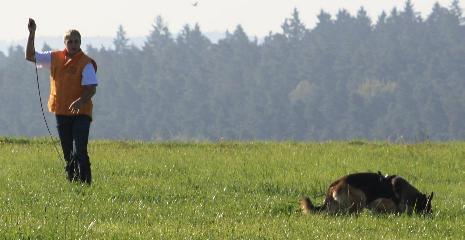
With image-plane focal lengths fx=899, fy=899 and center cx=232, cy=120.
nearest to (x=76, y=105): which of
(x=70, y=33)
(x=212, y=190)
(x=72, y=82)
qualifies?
(x=72, y=82)

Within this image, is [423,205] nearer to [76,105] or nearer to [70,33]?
[76,105]

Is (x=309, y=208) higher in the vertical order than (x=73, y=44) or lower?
lower

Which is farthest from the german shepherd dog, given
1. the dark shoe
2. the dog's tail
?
the dark shoe

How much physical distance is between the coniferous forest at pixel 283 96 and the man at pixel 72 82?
139692 millimetres

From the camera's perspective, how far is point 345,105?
173 metres

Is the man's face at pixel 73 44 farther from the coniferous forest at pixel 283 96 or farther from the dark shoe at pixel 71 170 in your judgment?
the coniferous forest at pixel 283 96

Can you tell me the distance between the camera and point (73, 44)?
1305 cm

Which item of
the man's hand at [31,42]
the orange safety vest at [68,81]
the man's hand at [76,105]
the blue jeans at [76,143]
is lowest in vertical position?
the blue jeans at [76,143]

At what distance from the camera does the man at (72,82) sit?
13070 mm

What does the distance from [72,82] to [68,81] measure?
0.20ft

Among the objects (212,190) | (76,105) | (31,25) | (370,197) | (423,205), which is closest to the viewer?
(370,197)

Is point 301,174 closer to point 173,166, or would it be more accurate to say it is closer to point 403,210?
point 173,166

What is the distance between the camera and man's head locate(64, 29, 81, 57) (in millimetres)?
13062

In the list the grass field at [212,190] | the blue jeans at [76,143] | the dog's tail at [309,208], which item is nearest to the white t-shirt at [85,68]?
the blue jeans at [76,143]
